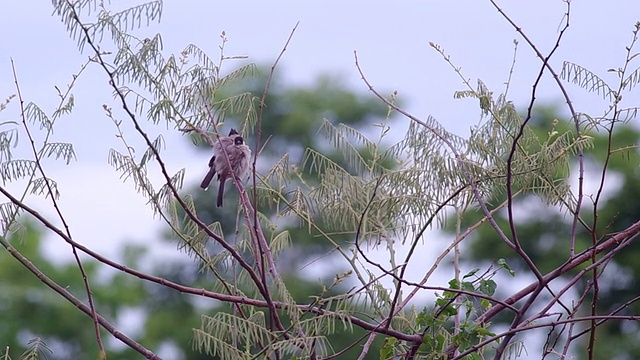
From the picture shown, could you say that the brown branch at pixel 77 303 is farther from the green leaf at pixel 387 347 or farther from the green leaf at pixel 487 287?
the green leaf at pixel 487 287

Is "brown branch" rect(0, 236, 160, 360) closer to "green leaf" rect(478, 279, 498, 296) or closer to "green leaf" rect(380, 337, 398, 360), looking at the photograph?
"green leaf" rect(380, 337, 398, 360)

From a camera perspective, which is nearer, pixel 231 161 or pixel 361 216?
pixel 361 216

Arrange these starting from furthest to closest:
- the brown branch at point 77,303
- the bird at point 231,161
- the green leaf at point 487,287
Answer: the bird at point 231,161 → the green leaf at point 487,287 → the brown branch at point 77,303

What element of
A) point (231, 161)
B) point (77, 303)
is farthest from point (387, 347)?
point (231, 161)

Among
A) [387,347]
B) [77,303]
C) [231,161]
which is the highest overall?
[231,161]

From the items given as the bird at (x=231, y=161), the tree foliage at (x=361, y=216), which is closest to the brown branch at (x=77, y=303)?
the tree foliage at (x=361, y=216)

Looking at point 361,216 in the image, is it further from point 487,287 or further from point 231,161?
point 231,161

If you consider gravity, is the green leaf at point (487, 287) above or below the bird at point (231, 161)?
below

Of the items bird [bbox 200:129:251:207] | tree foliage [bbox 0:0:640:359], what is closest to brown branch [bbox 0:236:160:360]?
tree foliage [bbox 0:0:640:359]

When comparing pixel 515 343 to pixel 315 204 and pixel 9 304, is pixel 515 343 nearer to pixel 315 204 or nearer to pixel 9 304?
pixel 315 204

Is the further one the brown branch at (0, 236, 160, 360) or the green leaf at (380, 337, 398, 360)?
the green leaf at (380, 337, 398, 360)

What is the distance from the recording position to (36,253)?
18.7 meters

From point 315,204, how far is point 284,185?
0.12m

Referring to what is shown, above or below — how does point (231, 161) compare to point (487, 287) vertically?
above
